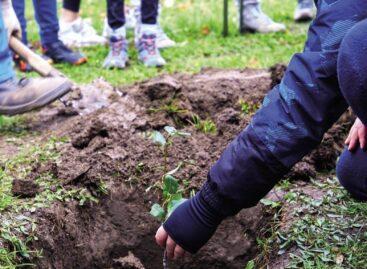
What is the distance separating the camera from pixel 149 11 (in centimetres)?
502

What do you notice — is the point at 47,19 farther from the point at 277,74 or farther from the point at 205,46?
the point at 277,74

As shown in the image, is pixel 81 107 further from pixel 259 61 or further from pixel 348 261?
pixel 348 261

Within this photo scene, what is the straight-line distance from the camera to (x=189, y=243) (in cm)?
210

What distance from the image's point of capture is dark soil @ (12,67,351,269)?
2746 millimetres

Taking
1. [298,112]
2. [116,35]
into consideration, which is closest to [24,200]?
[298,112]

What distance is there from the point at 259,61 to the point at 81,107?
158 centimetres

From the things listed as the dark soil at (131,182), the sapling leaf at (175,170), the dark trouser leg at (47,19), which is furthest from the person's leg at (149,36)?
the sapling leaf at (175,170)

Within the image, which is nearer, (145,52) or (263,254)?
(263,254)

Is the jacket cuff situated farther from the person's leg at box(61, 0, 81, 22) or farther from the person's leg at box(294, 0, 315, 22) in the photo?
the person's leg at box(294, 0, 315, 22)

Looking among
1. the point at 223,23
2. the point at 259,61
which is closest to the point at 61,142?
the point at 259,61

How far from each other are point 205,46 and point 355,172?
3230 millimetres

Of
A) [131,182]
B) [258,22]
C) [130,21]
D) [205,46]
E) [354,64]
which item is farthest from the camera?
[130,21]

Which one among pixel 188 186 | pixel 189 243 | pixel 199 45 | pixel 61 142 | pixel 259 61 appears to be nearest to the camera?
pixel 189 243

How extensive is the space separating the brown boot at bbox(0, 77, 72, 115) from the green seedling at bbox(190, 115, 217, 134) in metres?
0.75
